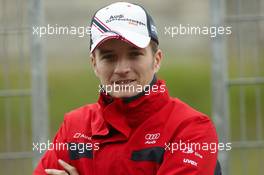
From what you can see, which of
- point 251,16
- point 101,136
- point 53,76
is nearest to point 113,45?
point 101,136

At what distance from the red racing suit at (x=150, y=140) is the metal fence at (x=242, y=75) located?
1088 millimetres

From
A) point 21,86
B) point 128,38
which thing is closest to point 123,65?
point 128,38

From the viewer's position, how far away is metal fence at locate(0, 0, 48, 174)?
4.96 metres

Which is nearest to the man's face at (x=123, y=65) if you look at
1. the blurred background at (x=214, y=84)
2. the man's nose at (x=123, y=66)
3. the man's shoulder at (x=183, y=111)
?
the man's nose at (x=123, y=66)

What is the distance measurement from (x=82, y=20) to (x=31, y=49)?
17.9ft

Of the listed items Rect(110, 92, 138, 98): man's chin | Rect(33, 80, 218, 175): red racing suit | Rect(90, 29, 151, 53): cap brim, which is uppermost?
Rect(90, 29, 151, 53): cap brim

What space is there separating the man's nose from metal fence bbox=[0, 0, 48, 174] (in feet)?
4.81

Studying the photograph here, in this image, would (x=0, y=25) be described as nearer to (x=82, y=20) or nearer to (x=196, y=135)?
(x=196, y=135)

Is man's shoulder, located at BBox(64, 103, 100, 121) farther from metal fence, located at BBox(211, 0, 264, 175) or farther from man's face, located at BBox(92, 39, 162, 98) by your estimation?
metal fence, located at BBox(211, 0, 264, 175)

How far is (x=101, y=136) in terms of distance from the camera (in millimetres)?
3646

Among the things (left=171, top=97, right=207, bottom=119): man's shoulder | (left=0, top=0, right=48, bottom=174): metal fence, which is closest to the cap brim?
(left=171, top=97, right=207, bottom=119): man's shoulder

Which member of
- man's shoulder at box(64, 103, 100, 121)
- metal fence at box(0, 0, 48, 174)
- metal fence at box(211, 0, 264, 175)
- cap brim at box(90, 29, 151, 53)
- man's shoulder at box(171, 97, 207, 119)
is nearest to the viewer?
cap brim at box(90, 29, 151, 53)

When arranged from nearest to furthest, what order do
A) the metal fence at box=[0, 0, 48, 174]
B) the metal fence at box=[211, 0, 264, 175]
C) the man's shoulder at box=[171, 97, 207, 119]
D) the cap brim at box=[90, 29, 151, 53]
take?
1. the cap brim at box=[90, 29, 151, 53]
2. the man's shoulder at box=[171, 97, 207, 119]
3. the metal fence at box=[211, 0, 264, 175]
4. the metal fence at box=[0, 0, 48, 174]

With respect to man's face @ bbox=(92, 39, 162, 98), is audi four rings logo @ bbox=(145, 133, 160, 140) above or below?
below
